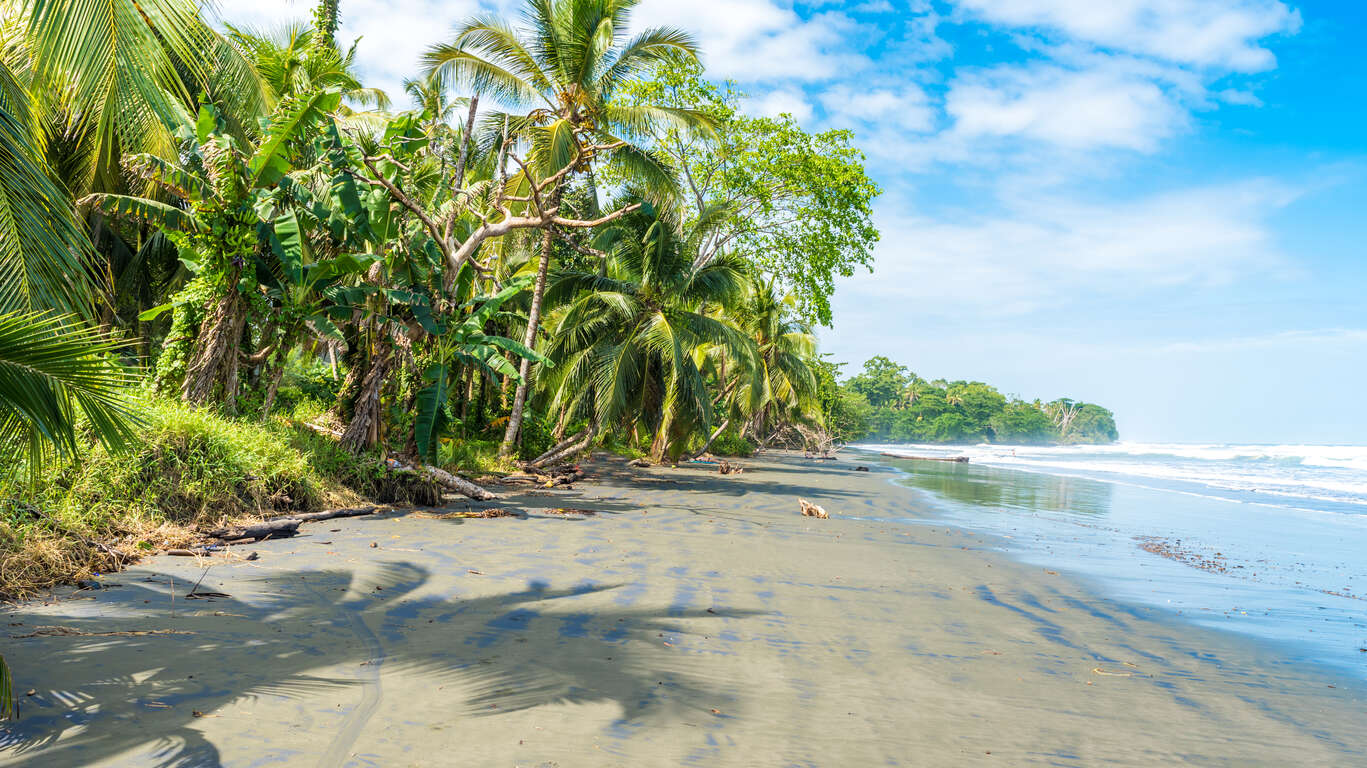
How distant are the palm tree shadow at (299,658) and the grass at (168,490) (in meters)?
0.57

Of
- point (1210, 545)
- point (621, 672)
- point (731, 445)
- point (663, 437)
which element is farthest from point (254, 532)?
point (731, 445)

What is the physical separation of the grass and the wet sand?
0.51 m

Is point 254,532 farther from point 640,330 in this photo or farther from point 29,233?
point 640,330

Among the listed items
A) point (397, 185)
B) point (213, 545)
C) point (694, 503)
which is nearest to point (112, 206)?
point (397, 185)

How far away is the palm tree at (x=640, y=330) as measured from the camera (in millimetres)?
17188

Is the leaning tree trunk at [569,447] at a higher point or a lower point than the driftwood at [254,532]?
higher

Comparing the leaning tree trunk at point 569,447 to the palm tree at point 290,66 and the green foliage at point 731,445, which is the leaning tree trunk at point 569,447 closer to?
the palm tree at point 290,66

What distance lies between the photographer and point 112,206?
10.4 meters

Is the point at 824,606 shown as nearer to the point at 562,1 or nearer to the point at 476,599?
the point at 476,599

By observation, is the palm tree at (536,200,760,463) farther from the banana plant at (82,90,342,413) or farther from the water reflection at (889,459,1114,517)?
the banana plant at (82,90,342,413)

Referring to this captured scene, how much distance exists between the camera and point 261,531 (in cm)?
739

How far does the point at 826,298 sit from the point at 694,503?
1115 centimetres

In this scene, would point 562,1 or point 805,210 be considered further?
point 805,210

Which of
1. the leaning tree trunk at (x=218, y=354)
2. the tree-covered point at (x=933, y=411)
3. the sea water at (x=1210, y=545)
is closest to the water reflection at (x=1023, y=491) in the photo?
the sea water at (x=1210, y=545)
